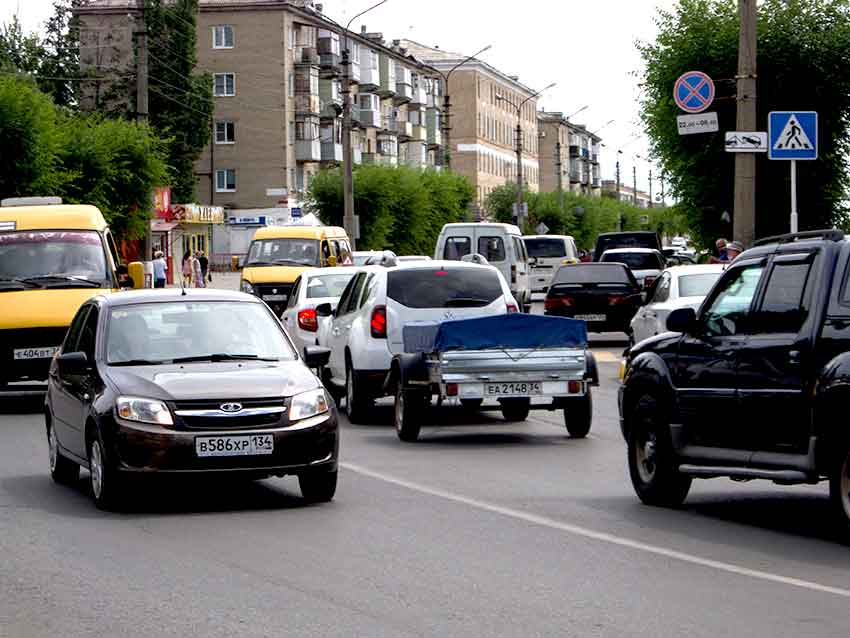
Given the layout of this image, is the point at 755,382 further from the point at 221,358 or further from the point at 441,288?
the point at 441,288

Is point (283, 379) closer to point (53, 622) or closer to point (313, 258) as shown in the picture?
point (53, 622)

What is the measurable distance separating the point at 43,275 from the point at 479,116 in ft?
395

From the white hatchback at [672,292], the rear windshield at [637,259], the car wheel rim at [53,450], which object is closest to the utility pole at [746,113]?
the white hatchback at [672,292]

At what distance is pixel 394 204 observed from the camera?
85.9 metres

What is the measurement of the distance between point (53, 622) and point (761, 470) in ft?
15.7

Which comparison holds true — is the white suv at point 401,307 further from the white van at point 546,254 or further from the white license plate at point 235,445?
the white van at point 546,254

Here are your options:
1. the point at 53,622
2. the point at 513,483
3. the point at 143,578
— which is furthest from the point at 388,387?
the point at 53,622

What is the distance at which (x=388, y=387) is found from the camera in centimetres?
1816

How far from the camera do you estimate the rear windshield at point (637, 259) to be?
46.5 m

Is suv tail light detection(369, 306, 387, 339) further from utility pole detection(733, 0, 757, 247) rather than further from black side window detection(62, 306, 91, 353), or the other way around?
utility pole detection(733, 0, 757, 247)

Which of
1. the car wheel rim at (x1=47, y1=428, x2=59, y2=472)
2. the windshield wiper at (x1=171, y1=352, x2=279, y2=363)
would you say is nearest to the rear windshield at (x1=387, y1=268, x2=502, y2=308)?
the car wheel rim at (x1=47, y1=428, x2=59, y2=472)

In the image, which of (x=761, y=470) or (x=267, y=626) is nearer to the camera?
(x=267, y=626)

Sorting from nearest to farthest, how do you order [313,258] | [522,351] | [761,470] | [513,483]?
[761,470]
[513,483]
[522,351]
[313,258]

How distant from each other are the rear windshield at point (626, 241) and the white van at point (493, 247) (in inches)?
389
